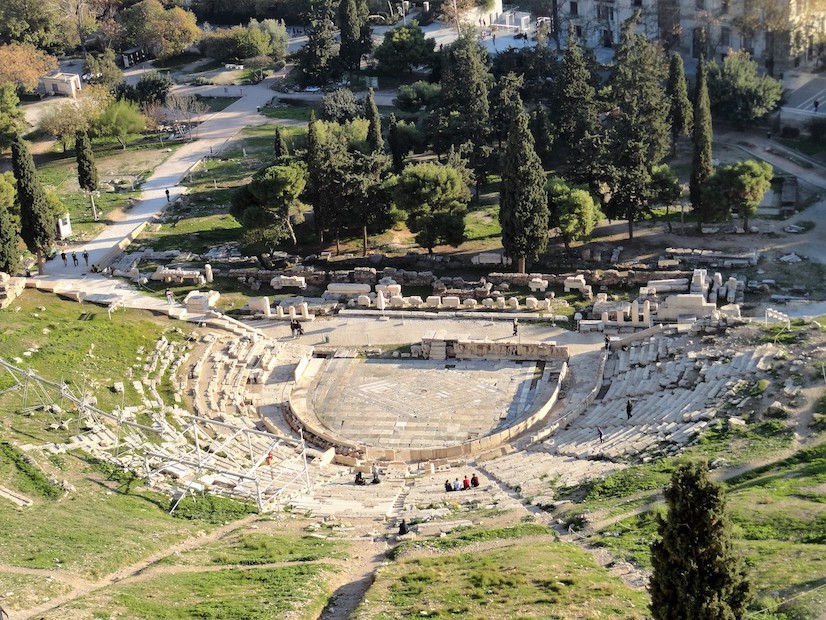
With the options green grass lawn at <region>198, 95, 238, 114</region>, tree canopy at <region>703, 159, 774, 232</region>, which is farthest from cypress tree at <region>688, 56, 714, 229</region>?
green grass lawn at <region>198, 95, 238, 114</region>

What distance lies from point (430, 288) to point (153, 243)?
59.8ft

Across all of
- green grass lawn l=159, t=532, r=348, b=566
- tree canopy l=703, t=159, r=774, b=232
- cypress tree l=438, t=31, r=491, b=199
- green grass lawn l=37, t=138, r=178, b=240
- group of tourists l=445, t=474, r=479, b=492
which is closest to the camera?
green grass lawn l=159, t=532, r=348, b=566

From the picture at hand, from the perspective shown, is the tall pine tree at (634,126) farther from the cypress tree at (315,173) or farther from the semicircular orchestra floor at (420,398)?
the cypress tree at (315,173)

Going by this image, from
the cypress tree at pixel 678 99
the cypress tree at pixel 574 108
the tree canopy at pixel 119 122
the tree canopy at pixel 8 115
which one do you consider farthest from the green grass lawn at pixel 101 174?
the cypress tree at pixel 678 99

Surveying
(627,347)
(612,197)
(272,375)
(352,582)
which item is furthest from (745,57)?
(352,582)

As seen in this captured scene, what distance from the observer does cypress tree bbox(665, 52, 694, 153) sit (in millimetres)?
76688

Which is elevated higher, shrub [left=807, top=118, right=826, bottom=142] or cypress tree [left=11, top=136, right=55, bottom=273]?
cypress tree [left=11, top=136, right=55, bottom=273]

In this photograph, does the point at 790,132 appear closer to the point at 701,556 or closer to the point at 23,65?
the point at 701,556

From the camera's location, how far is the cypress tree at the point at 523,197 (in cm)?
6144

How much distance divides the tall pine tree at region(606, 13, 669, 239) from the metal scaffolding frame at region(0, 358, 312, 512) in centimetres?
2501

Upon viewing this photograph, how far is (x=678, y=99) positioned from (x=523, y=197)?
68.6ft

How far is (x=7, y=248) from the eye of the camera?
6125 cm

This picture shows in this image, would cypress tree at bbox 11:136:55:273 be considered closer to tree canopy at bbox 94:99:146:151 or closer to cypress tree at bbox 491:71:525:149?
tree canopy at bbox 94:99:146:151

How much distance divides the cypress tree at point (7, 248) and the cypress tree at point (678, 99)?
39.3m
